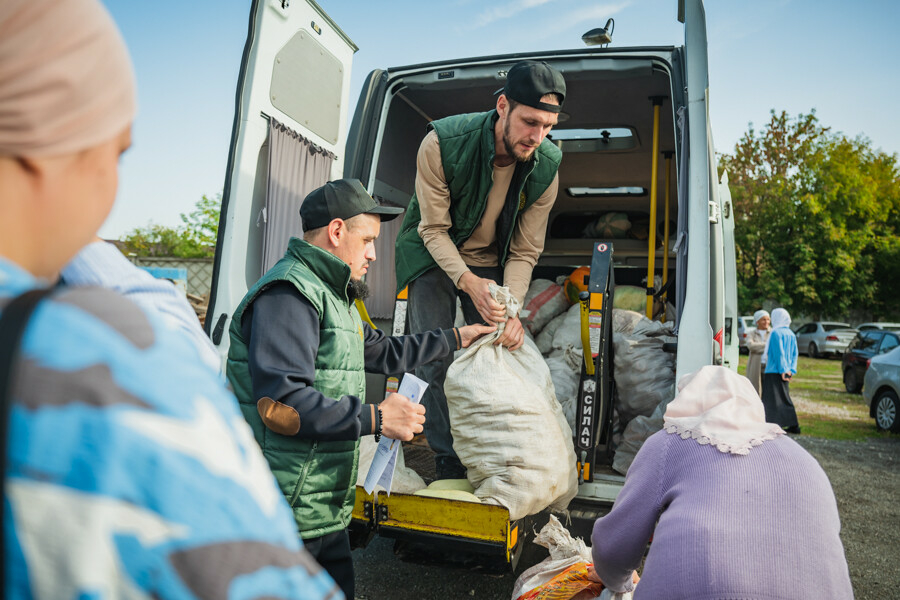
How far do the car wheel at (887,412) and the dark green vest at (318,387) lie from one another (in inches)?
355

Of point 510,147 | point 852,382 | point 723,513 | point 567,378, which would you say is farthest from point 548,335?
point 852,382

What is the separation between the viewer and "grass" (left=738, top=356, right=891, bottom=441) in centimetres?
848

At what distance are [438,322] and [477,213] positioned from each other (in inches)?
22.7

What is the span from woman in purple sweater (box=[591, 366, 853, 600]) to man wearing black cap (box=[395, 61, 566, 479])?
3.82ft

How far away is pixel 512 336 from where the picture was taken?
2867 millimetres

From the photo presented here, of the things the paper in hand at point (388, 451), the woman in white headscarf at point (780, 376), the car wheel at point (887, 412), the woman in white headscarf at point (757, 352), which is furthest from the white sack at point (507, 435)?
the car wheel at point (887, 412)

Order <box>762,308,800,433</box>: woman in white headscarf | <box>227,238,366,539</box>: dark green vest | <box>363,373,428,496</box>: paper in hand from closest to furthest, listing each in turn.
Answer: <box>227,238,366,539</box>: dark green vest < <box>363,373,428,496</box>: paper in hand < <box>762,308,800,433</box>: woman in white headscarf

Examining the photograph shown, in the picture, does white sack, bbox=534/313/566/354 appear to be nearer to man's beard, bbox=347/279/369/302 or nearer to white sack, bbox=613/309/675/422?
white sack, bbox=613/309/675/422

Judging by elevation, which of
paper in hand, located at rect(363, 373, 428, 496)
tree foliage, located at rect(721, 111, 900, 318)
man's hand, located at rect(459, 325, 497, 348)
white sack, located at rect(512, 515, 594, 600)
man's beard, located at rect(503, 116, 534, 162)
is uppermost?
tree foliage, located at rect(721, 111, 900, 318)

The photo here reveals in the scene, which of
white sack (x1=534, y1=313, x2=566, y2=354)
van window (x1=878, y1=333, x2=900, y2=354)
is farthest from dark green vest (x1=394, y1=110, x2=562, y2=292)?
van window (x1=878, y1=333, x2=900, y2=354)

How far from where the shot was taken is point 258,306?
1.82 m

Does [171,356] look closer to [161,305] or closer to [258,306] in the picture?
[161,305]

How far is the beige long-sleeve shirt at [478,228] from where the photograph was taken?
3.16m

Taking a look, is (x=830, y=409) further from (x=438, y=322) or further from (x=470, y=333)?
(x=470, y=333)
